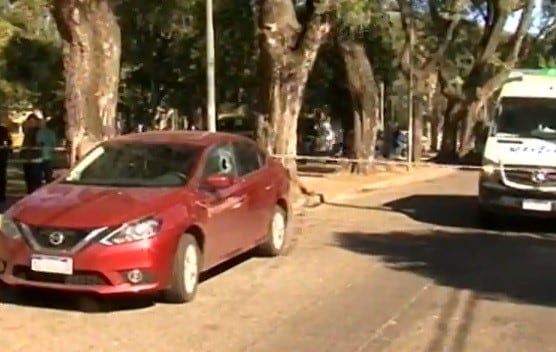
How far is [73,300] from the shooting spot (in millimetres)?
10047

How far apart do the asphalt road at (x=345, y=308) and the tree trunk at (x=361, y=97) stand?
15.4 meters

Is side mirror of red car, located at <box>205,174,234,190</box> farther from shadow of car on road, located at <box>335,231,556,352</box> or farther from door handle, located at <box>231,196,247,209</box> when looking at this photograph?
shadow of car on road, located at <box>335,231,556,352</box>

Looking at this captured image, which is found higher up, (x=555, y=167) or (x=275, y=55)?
(x=275, y=55)

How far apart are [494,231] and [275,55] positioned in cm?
624

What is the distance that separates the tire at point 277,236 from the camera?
41.9 ft

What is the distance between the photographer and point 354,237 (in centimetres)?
1530

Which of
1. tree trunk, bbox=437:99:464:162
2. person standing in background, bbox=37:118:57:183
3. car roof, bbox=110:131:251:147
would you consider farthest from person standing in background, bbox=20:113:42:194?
tree trunk, bbox=437:99:464:162

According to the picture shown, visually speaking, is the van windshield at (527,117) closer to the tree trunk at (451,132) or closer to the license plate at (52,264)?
the license plate at (52,264)

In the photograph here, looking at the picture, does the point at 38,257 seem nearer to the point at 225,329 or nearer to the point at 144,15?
the point at 225,329

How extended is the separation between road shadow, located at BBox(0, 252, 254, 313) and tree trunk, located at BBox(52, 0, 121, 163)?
4.35 m

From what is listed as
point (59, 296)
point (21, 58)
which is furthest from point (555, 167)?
point (21, 58)

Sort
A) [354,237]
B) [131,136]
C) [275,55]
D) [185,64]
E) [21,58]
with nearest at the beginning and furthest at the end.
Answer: [131,136] → [354,237] → [275,55] → [21,58] → [185,64]

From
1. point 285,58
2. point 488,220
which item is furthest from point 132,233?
point 285,58

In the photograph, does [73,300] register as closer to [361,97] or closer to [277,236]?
[277,236]
